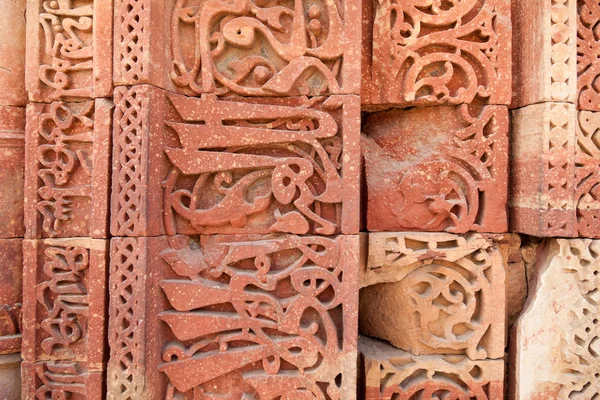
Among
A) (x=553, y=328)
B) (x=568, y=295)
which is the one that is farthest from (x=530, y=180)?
(x=553, y=328)

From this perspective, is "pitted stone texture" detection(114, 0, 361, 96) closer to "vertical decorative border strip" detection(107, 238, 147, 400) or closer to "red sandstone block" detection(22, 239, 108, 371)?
"vertical decorative border strip" detection(107, 238, 147, 400)

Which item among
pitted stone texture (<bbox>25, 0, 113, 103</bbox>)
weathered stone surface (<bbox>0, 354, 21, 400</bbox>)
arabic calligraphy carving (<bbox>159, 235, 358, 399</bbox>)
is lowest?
weathered stone surface (<bbox>0, 354, 21, 400</bbox>)

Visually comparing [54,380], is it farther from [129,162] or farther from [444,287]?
[444,287]

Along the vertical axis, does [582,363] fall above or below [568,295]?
below

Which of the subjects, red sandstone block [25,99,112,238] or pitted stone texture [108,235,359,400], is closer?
pitted stone texture [108,235,359,400]

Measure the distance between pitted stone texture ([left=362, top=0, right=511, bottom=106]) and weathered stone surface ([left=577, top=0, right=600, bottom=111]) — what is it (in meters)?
0.48

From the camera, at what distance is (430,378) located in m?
2.68

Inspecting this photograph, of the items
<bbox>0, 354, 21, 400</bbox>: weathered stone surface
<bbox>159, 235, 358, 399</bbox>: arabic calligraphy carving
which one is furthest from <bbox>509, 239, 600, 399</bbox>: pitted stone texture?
<bbox>0, 354, 21, 400</bbox>: weathered stone surface

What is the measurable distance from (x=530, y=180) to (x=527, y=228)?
1.09 ft

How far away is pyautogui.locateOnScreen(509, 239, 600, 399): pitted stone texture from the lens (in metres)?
2.65

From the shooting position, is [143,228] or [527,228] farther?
[527,228]

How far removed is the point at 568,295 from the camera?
268 centimetres

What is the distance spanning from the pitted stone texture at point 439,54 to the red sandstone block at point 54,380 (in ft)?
8.63

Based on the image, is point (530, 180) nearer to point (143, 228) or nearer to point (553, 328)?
point (553, 328)
